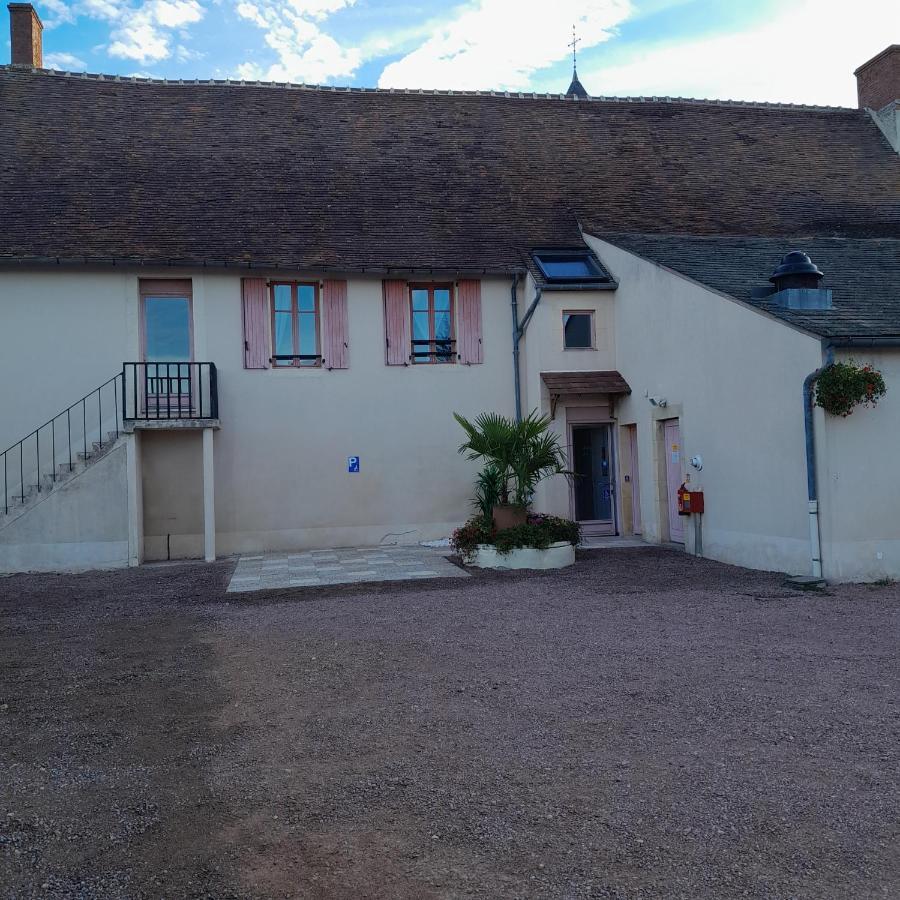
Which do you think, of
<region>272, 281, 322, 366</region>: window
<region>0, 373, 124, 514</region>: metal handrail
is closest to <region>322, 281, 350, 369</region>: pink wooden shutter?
<region>272, 281, 322, 366</region>: window

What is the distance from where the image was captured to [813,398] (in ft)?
30.9

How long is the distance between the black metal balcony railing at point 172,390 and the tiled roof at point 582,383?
5.51 metres

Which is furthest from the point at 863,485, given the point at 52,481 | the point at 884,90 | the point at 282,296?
the point at 884,90

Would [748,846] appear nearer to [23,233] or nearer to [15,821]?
[15,821]

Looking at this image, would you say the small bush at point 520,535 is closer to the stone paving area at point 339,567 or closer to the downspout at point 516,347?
the stone paving area at point 339,567

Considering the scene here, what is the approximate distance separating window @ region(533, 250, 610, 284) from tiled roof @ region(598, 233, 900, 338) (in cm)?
54

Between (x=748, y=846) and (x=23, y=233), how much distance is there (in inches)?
559

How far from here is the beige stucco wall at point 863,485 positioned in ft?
30.9

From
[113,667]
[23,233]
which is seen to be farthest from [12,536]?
[113,667]

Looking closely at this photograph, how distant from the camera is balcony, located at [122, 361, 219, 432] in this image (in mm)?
13297

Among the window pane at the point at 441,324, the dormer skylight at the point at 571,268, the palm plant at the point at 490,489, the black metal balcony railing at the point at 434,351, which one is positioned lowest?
the palm plant at the point at 490,489

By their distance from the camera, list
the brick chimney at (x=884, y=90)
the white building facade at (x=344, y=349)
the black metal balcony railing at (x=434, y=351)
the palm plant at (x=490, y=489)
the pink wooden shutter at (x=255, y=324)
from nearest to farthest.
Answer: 1. the palm plant at (x=490, y=489)
2. the white building facade at (x=344, y=349)
3. the pink wooden shutter at (x=255, y=324)
4. the black metal balcony railing at (x=434, y=351)
5. the brick chimney at (x=884, y=90)

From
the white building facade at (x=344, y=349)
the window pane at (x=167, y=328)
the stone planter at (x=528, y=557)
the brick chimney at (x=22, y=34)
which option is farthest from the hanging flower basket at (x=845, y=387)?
the brick chimney at (x=22, y=34)

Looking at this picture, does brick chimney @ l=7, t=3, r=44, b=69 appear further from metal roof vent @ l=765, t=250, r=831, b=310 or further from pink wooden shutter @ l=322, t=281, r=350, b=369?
metal roof vent @ l=765, t=250, r=831, b=310
